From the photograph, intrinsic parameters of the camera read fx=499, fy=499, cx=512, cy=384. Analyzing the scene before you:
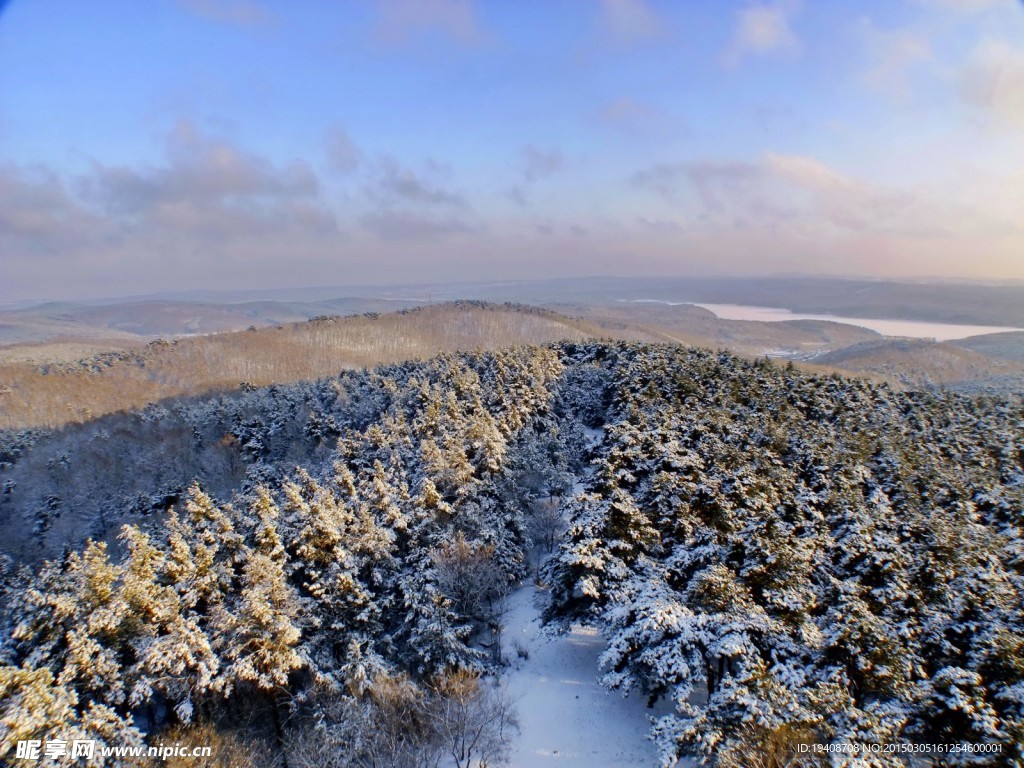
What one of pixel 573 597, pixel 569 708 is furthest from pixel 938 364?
pixel 569 708

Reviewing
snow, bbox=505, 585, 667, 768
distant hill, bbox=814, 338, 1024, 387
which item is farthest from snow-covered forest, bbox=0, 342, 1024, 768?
distant hill, bbox=814, 338, 1024, 387

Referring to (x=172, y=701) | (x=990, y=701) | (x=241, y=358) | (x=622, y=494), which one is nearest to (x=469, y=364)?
(x=622, y=494)

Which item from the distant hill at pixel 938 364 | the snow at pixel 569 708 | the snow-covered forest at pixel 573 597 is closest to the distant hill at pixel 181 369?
the snow-covered forest at pixel 573 597

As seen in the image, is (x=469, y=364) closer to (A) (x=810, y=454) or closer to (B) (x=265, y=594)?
(A) (x=810, y=454)

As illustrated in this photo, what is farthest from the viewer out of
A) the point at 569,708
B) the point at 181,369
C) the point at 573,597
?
the point at 181,369

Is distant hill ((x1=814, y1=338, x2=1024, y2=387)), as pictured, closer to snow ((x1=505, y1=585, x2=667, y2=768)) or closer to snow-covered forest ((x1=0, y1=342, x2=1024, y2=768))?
snow-covered forest ((x1=0, y1=342, x2=1024, y2=768))

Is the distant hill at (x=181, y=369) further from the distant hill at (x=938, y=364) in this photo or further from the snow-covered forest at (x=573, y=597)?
the distant hill at (x=938, y=364)

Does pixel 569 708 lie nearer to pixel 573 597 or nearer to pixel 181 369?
pixel 573 597
